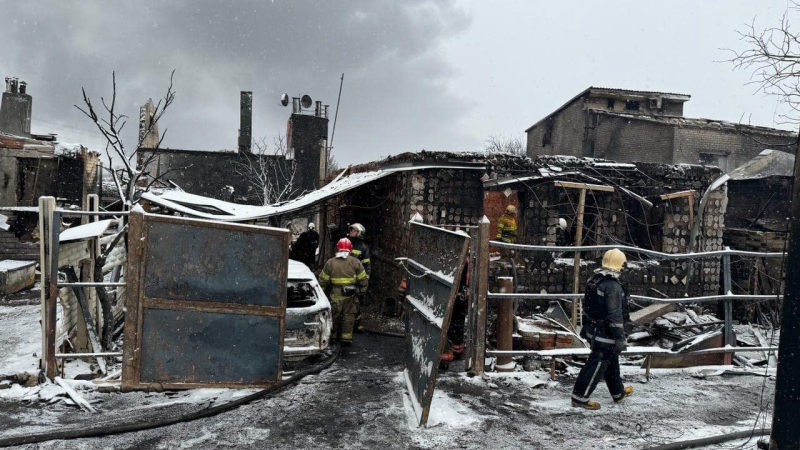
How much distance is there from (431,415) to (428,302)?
1023mm

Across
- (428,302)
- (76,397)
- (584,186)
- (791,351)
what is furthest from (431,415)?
(584,186)

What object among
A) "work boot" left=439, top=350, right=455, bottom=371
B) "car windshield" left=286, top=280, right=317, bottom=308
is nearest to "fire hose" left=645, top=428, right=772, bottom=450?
"work boot" left=439, top=350, right=455, bottom=371

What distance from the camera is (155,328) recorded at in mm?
4805

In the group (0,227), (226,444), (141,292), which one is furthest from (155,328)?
(0,227)

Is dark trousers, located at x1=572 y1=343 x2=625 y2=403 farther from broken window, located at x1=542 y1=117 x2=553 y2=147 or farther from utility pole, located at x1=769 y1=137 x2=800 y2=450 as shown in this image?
broken window, located at x1=542 y1=117 x2=553 y2=147

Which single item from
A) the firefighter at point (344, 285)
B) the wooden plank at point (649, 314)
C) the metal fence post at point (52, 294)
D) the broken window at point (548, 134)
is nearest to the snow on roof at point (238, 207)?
the firefighter at point (344, 285)

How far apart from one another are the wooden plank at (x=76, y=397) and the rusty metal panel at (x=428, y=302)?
311 cm

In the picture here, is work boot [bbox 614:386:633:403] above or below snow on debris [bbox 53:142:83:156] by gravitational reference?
below

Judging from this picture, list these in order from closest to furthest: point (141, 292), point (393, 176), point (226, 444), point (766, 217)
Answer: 1. point (226, 444)
2. point (141, 292)
3. point (393, 176)
4. point (766, 217)

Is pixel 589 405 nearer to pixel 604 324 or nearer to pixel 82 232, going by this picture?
pixel 604 324

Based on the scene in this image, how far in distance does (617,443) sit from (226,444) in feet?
10.6

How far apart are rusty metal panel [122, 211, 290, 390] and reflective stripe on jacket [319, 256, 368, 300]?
2262 mm

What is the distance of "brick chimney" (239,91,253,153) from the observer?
29.7m

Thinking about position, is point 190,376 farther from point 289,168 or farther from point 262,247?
point 289,168
